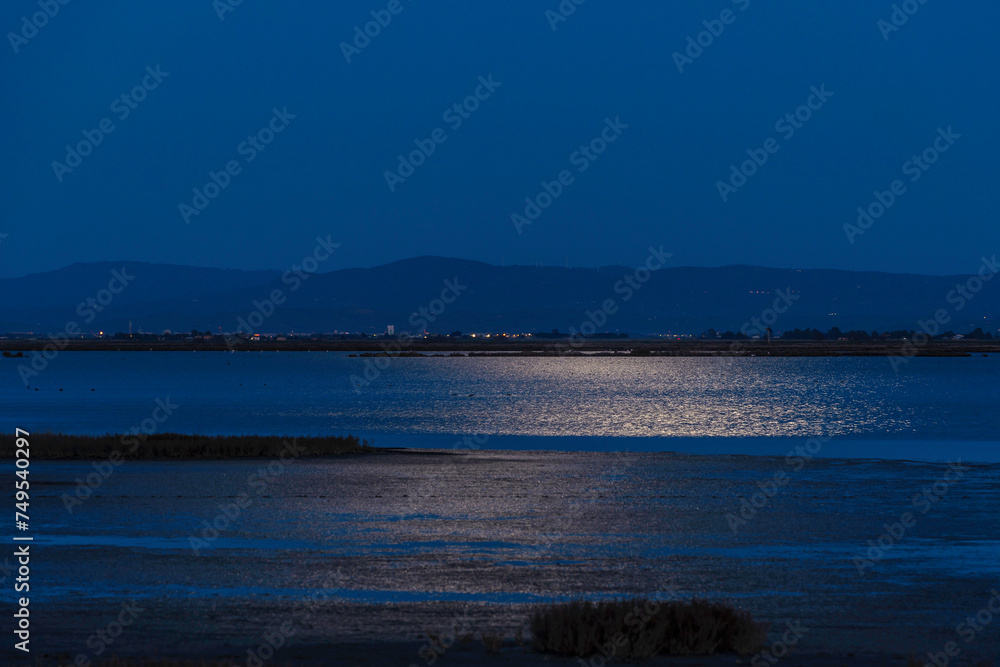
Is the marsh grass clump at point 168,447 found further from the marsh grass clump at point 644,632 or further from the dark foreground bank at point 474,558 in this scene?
the marsh grass clump at point 644,632

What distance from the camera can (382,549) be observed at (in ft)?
64.7

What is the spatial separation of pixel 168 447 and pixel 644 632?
26.1 metres

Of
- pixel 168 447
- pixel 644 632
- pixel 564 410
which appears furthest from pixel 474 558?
pixel 564 410

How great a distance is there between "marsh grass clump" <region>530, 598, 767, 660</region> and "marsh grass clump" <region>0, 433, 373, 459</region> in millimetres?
24632

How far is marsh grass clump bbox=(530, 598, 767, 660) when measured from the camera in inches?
495

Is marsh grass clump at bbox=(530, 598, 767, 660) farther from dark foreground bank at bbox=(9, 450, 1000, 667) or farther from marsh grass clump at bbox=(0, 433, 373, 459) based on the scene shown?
marsh grass clump at bbox=(0, 433, 373, 459)

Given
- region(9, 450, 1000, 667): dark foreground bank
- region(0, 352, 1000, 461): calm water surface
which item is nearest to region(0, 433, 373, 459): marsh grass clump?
region(9, 450, 1000, 667): dark foreground bank

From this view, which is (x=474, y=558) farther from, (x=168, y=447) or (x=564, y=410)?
(x=564, y=410)

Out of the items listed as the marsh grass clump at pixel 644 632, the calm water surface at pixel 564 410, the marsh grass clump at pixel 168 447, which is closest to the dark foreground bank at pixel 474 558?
the marsh grass clump at pixel 644 632

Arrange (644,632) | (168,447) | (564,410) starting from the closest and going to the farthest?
(644,632)
(168,447)
(564,410)

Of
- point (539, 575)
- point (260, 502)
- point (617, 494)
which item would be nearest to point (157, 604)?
point (539, 575)

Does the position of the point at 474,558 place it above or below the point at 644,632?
above

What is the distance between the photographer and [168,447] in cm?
3600

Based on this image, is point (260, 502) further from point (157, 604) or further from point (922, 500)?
point (922, 500)
